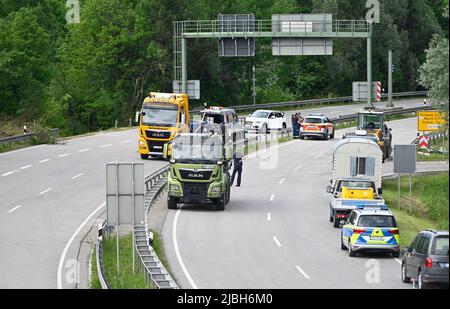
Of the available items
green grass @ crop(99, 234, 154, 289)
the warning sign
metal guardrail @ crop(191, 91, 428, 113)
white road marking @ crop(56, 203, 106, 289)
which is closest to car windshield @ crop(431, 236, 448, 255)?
green grass @ crop(99, 234, 154, 289)

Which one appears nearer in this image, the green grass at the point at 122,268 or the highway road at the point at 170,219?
the green grass at the point at 122,268

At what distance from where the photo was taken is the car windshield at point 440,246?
27.5 m

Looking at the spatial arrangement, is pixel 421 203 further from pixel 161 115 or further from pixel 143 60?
pixel 143 60

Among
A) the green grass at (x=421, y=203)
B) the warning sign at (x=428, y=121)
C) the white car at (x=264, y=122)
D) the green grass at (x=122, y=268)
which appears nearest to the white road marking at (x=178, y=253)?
the green grass at (x=122, y=268)

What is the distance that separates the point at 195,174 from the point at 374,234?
10.8 metres

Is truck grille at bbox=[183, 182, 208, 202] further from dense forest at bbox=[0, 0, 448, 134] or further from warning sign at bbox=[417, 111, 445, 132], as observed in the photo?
dense forest at bbox=[0, 0, 448, 134]

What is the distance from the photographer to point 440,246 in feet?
90.8

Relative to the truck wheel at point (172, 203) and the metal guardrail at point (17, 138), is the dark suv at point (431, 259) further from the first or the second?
the metal guardrail at point (17, 138)

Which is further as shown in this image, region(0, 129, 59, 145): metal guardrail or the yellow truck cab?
region(0, 129, 59, 145): metal guardrail

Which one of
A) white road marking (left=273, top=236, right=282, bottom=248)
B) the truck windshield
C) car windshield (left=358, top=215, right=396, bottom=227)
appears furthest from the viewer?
the truck windshield

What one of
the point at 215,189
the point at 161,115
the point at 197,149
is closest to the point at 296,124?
the point at 161,115

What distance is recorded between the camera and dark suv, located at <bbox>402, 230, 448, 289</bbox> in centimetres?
2736

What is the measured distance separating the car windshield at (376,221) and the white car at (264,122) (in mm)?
40913

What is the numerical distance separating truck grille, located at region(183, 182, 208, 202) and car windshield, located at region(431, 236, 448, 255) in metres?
17.1
